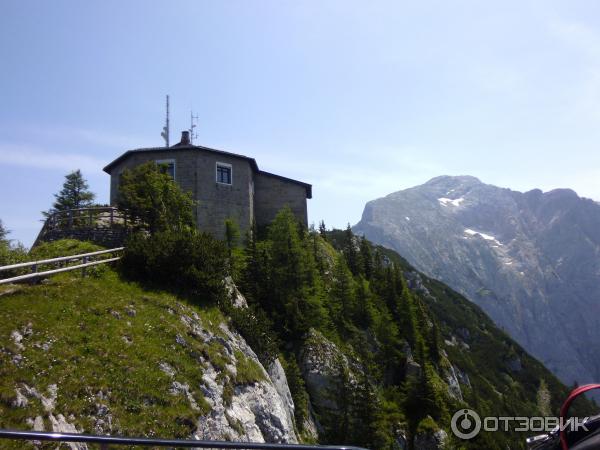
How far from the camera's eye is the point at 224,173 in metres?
36.2

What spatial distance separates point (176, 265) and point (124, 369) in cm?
775

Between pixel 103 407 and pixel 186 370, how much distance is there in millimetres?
3635

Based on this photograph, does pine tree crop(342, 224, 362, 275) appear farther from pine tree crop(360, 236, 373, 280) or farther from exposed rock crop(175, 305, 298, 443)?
exposed rock crop(175, 305, 298, 443)

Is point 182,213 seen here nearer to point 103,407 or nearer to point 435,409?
point 103,407

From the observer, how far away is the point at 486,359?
9275 centimetres

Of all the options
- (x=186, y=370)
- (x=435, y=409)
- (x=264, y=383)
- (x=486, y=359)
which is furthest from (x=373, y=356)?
(x=486, y=359)

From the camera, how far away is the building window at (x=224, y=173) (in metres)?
35.9

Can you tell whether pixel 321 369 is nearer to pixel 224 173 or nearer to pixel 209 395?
pixel 209 395

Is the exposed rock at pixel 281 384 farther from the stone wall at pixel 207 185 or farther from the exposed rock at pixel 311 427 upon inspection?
the stone wall at pixel 207 185

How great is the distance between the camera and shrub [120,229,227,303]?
19969 millimetres

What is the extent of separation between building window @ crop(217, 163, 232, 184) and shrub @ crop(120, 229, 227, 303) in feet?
46.1

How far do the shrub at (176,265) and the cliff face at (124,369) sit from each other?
1.32 meters

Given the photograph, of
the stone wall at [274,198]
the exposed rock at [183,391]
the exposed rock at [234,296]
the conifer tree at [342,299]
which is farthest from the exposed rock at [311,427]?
the stone wall at [274,198]

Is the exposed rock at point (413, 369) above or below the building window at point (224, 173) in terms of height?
below
